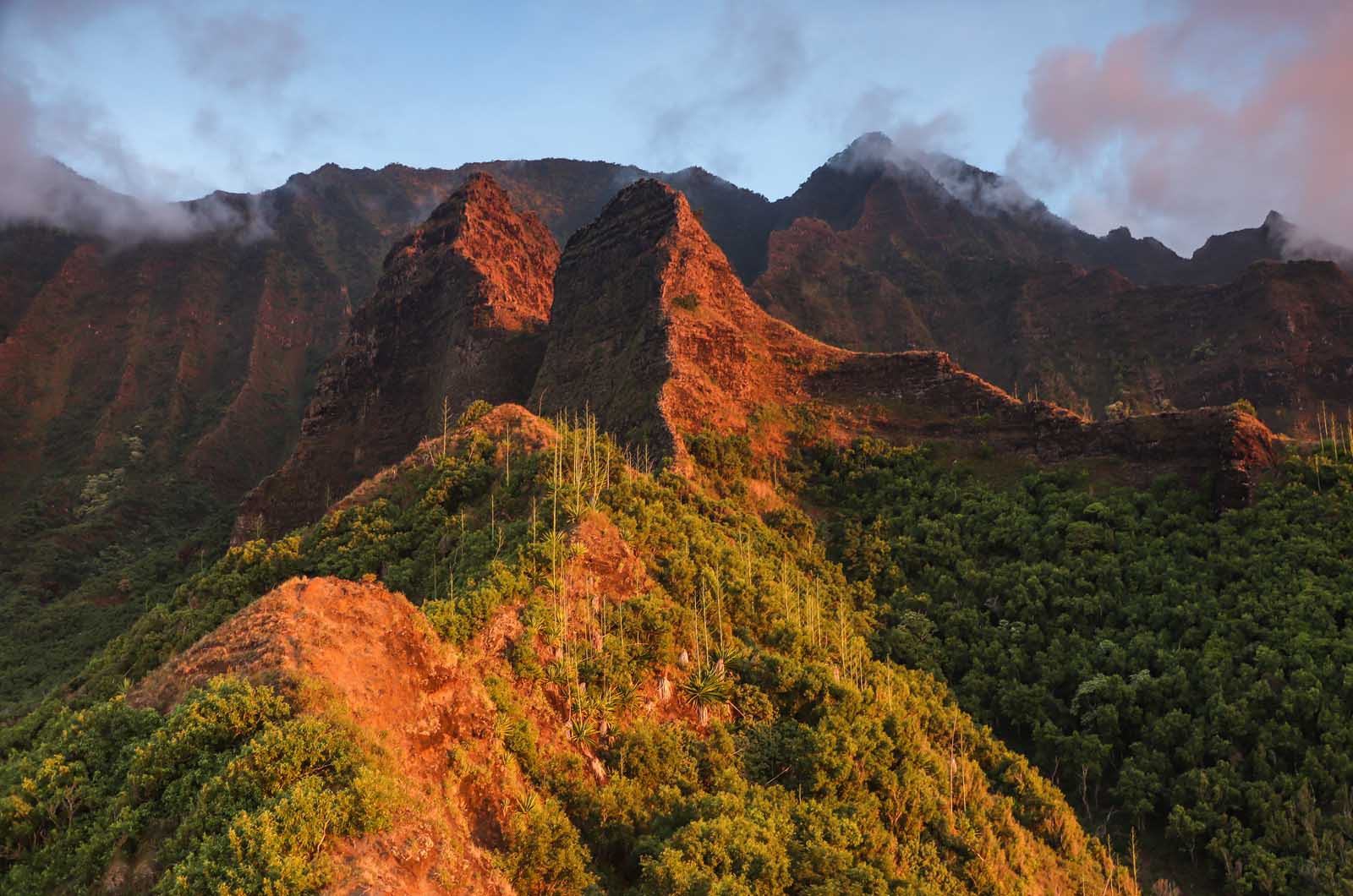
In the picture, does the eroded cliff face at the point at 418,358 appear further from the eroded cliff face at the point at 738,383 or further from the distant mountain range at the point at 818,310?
the distant mountain range at the point at 818,310

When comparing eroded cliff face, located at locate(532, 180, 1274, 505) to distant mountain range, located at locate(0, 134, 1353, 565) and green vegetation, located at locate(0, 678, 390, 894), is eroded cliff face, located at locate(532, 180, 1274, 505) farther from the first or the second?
green vegetation, located at locate(0, 678, 390, 894)

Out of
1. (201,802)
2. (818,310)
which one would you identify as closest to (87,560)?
(201,802)

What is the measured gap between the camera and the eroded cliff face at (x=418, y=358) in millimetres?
61281

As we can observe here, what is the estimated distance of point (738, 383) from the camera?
52.3m

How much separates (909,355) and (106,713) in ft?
161

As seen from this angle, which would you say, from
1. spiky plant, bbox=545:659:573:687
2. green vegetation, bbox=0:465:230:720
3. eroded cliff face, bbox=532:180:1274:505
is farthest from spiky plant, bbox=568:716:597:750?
green vegetation, bbox=0:465:230:720

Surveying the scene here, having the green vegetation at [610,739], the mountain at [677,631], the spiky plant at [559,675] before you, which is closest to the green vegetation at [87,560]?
the mountain at [677,631]

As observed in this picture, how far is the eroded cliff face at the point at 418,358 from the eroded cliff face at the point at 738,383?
6.39 metres

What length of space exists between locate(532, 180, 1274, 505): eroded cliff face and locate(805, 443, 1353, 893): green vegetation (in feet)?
9.26

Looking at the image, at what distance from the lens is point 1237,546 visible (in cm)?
3350

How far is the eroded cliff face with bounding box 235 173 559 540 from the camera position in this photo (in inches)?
2413

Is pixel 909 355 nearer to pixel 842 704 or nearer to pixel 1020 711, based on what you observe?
pixel 1020 711

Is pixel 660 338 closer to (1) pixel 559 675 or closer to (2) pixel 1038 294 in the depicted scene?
(1) pixel 559 675

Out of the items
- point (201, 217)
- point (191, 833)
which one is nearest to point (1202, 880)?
point (191, 833)
